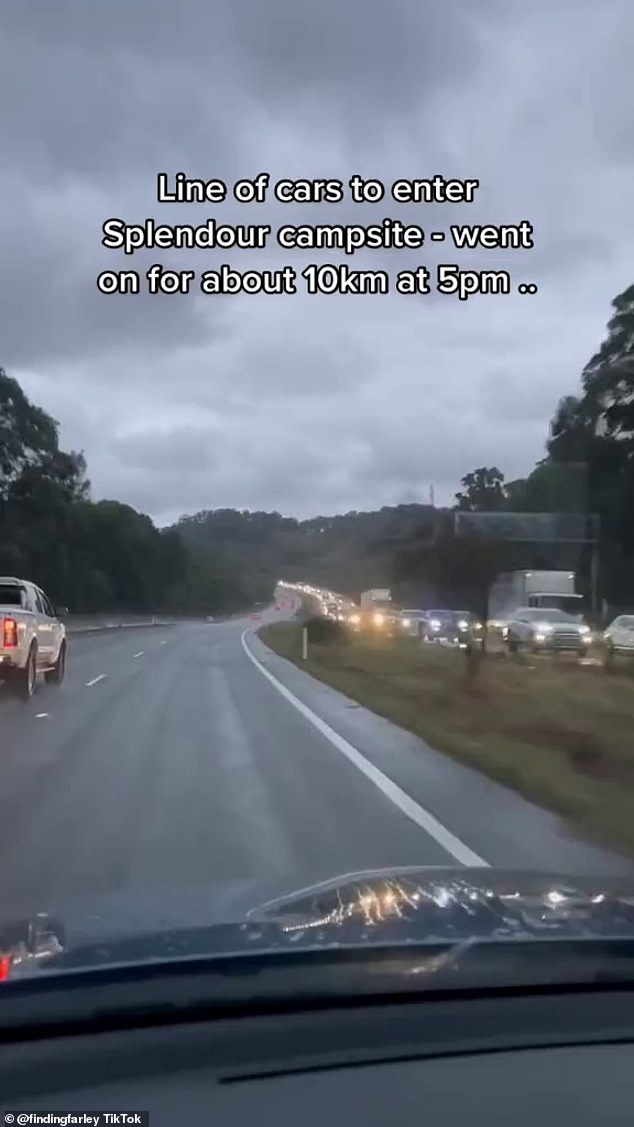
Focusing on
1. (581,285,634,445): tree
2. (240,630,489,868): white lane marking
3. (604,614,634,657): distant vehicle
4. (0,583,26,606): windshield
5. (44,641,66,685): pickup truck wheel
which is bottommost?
(240,630,489,868): white lane marking

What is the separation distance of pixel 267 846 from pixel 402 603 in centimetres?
6940

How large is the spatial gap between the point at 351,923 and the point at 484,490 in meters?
90.2

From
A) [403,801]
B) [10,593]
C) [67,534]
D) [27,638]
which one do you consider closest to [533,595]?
[10,593]

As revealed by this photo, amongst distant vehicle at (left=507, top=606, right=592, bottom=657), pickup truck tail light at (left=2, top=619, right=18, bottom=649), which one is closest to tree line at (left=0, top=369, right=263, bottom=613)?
distant vehicle at (left=507, top=606, right=592, bottom=657)

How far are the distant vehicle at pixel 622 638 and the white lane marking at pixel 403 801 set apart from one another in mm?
18286

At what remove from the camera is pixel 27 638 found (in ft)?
80.5

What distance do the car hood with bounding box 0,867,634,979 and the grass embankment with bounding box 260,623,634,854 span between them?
5496 mm

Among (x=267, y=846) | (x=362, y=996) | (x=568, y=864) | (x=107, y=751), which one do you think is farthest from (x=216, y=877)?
(x=107, y=751)

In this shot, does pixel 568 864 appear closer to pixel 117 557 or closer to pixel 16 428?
pixel 16 428

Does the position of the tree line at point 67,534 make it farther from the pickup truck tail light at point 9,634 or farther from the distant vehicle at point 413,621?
the pickup truck tail light at point 9,634

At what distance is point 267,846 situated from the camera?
34.3 feet

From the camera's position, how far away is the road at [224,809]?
9.29 meters

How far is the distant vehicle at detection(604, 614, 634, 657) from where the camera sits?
128 ft

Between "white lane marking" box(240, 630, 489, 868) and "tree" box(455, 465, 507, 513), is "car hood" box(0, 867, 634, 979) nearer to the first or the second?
"white lane marking" box(240, 630, 489, 868)
